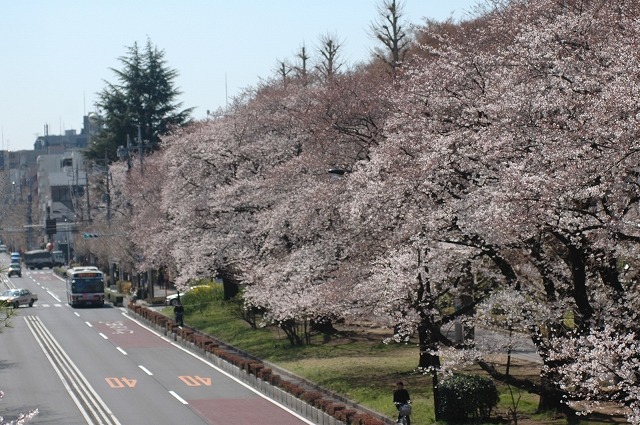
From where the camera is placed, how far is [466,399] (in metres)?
27.7

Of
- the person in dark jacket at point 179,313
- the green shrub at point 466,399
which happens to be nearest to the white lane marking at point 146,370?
the person in dark jacket at point 179,313

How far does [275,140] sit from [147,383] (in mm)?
15483

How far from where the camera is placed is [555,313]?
2327 cm

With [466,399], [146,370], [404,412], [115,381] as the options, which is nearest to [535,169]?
[404,412]

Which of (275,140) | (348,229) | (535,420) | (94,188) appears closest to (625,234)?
(535,420)

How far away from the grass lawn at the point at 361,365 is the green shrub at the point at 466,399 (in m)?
0.50

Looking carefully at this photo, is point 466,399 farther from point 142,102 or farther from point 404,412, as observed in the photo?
point 142,102

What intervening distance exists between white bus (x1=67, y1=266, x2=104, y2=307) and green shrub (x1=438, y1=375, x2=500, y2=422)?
4900cm

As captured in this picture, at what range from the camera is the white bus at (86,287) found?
7325cm

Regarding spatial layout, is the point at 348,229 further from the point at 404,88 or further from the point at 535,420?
the point at 535,420

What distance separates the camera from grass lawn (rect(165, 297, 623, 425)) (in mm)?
29688

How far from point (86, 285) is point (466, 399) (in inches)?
1962

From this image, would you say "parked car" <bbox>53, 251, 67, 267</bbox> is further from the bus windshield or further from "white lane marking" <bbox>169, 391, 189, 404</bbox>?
"white lane marking" <bbox>169, 391, 189, 404</bbox>

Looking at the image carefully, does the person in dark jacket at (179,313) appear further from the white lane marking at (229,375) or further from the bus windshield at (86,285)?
the bus windshield at (86,285)
